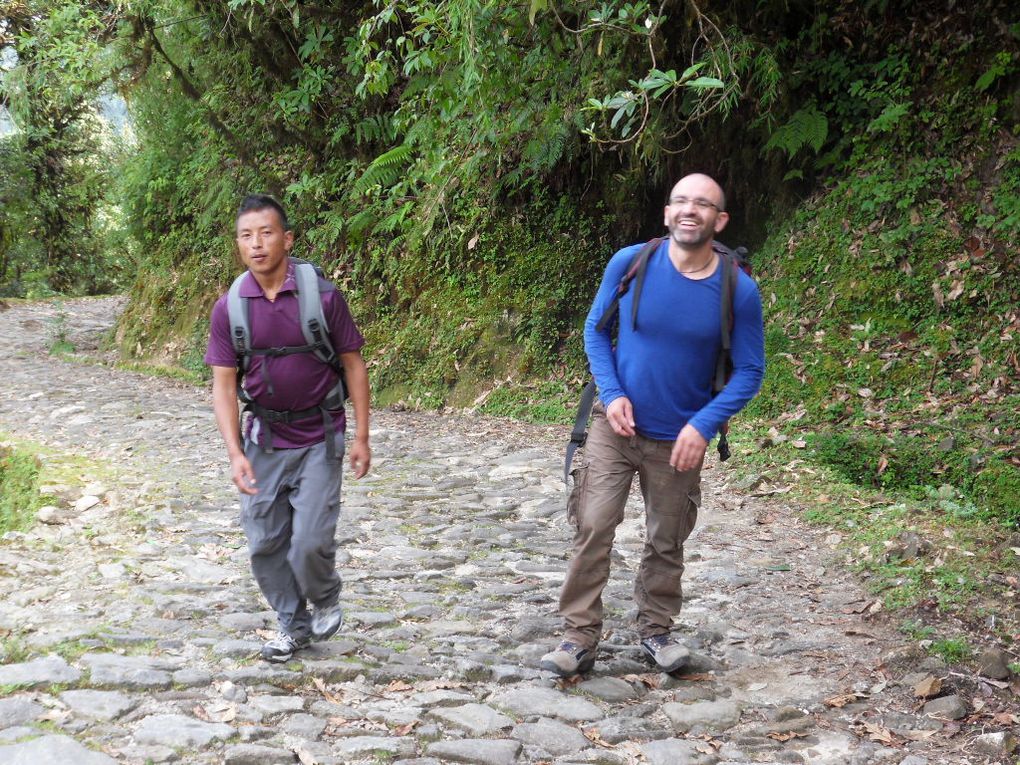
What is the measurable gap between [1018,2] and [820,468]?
540 centimetres

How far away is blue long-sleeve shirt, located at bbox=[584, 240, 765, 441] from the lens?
13.5 feet

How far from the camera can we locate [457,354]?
13289mm

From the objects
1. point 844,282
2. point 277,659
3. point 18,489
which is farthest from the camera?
point 844,282

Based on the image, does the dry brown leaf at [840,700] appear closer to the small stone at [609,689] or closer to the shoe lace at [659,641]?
the shoe lace at [659,641]

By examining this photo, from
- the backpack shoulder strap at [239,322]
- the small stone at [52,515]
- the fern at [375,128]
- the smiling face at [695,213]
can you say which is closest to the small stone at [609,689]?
the smiling face at [695,213]

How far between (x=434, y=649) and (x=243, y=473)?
134 centimetres

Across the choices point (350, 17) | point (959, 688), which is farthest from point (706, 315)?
point (350, 17)

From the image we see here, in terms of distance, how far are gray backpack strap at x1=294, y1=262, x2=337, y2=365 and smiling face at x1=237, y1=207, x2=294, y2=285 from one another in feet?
0.31

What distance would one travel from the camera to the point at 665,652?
4492 mm

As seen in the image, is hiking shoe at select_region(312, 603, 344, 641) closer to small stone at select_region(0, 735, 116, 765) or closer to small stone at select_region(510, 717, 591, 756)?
small stone at select_region(510, 717, 591, 756)

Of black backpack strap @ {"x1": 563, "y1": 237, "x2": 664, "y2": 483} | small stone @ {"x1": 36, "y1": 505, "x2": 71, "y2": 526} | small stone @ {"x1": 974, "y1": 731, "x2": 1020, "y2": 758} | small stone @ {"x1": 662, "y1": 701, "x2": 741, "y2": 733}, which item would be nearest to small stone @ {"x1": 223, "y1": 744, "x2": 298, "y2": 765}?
small stone @ {"x1": 662, "y1": 701, "x2": 741, "y2": 733}

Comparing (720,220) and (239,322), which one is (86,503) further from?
(720,220)

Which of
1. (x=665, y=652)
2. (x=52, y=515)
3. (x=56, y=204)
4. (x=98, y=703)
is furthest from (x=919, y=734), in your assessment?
(x=56, y=204)

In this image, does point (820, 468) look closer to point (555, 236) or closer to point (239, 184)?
point (555, 236)
